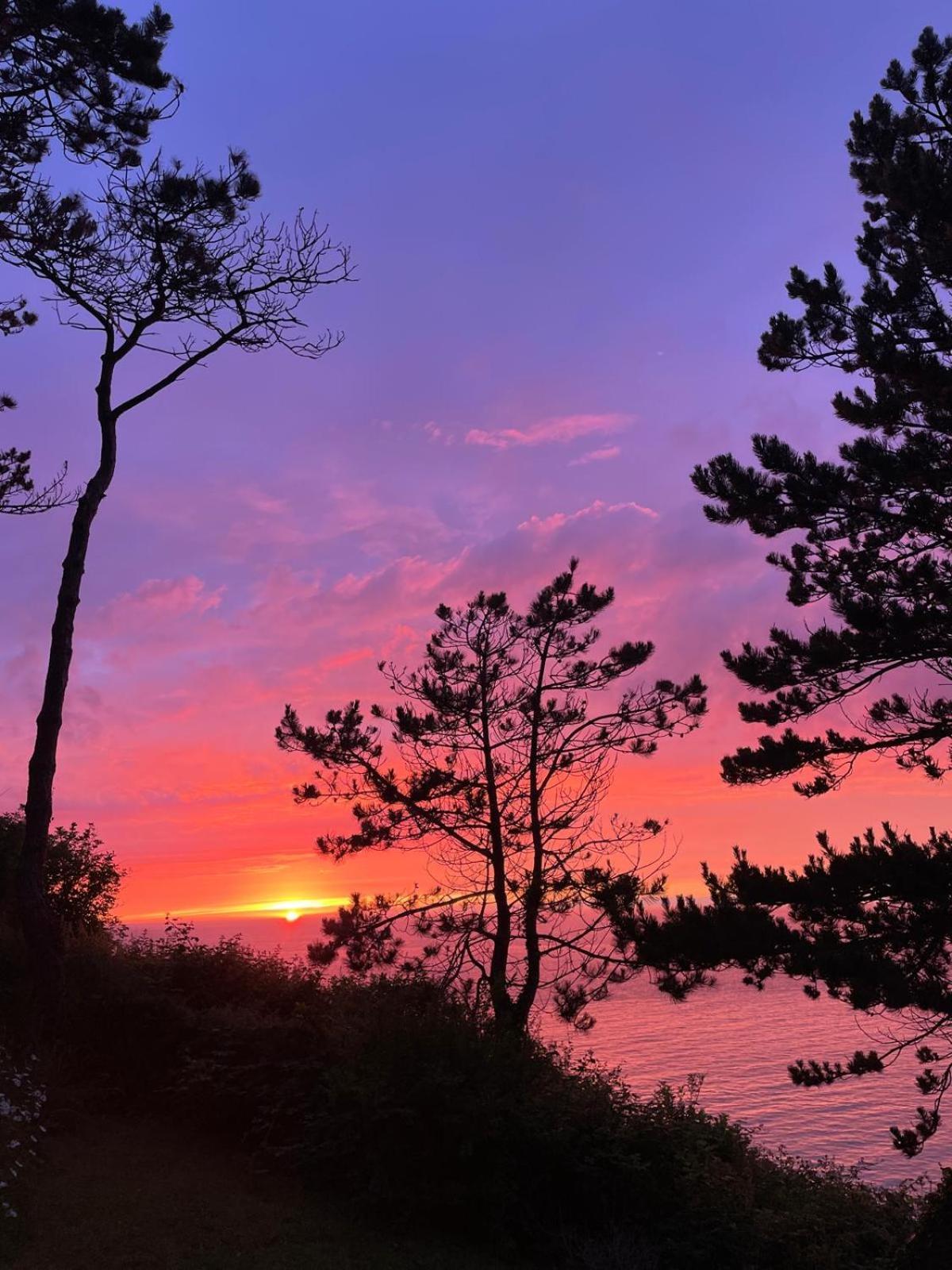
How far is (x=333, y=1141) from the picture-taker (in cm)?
978

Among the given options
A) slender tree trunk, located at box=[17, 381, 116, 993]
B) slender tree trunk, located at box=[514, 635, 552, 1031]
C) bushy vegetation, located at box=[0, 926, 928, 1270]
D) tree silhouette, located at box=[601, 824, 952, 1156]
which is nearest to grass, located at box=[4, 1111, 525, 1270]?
bushy vegetation, located at box=[0, 926, 928, 1270]

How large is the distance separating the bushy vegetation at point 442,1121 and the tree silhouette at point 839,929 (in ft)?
5.65

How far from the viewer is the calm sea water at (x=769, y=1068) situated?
34312 millimetres

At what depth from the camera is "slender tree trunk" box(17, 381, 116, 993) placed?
450 inches

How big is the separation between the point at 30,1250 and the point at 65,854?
10631mm

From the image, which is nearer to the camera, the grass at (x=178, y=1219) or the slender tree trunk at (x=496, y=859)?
the grass at (x=178, y=1219)

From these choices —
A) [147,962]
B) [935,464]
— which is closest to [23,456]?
[147,962]

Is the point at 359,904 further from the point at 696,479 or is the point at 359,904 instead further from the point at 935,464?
the point at 935,464

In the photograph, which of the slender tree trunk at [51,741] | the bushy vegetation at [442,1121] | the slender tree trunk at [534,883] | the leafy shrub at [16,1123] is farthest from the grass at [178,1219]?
the slender tree trunk at [534,883]

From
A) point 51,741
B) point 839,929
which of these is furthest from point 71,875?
point 839,929

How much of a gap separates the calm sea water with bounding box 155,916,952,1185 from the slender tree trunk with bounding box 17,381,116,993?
9.38 ft

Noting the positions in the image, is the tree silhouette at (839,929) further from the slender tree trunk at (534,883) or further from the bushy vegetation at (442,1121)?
the slender tree trunk at (534,883)

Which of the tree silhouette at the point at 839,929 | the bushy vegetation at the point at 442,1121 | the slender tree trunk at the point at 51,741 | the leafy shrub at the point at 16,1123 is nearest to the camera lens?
the leafy shrub at the point at 16,1123

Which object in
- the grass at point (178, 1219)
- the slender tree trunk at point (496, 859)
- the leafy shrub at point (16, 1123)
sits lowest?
the grass at point (178, 1219)
